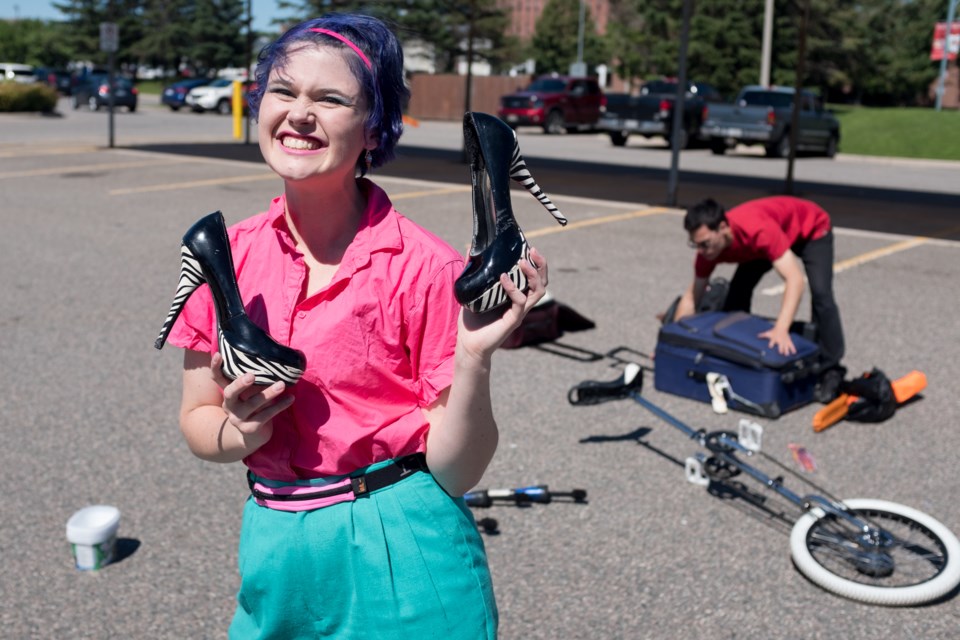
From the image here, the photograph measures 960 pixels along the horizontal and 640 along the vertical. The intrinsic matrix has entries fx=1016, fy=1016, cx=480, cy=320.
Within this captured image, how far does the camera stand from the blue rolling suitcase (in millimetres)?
5738

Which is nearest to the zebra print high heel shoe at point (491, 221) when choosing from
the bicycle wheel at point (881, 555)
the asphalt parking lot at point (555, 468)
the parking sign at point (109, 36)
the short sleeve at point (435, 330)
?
the short sleeve at point (435, 330)

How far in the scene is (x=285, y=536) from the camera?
6.04 ft

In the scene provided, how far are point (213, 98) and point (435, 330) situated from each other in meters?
40.1

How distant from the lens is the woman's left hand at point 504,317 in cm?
148

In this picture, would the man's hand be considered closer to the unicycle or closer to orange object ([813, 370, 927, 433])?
orange object ([813, 370, 927, 433])

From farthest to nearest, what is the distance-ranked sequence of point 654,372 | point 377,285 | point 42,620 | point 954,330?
point 954,330
point 654,372
point 42,620
point 377,285

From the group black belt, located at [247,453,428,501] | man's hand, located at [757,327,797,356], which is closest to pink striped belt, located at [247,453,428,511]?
black belt, located at [247,453,428,501]

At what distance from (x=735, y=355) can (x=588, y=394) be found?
55.3 inches

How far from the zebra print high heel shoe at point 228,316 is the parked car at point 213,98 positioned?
130 ft

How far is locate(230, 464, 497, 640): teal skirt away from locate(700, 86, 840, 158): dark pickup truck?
2422 centimetres

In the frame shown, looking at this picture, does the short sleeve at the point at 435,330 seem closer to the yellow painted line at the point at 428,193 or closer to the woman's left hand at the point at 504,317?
the woman's left hand at the point at 504,317

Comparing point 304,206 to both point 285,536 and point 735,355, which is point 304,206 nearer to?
point 285,536

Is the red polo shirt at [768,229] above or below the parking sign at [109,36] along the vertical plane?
below

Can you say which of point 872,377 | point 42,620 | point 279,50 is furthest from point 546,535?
point 279,50
